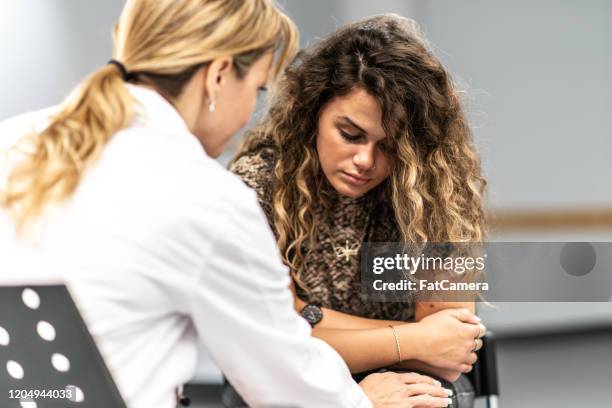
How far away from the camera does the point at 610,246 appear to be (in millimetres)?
2135

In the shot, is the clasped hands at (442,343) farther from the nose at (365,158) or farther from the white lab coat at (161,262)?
the white lab coat at (161,262)

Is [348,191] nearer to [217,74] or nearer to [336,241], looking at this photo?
[336,241]

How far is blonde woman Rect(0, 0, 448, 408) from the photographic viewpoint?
3.22ft

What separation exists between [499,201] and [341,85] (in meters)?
2.25

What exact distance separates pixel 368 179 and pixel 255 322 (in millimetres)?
739

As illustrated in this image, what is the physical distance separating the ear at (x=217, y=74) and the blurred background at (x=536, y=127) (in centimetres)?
233

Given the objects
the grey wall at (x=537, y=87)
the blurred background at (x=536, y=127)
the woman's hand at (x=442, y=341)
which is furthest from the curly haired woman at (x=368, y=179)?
the grey wall at (x=537, y=87)

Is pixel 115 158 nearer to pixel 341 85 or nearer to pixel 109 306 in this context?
pixel 109 306

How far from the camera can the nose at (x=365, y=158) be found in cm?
168

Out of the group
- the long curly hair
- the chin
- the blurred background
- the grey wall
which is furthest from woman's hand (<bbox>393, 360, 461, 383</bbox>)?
the grey wall

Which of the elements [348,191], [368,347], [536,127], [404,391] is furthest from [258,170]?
[536,127]

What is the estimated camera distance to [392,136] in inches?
66.4

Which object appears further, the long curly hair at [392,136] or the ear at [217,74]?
the long curly hair at [392,136]

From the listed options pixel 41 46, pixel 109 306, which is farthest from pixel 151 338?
pixel 41 46
